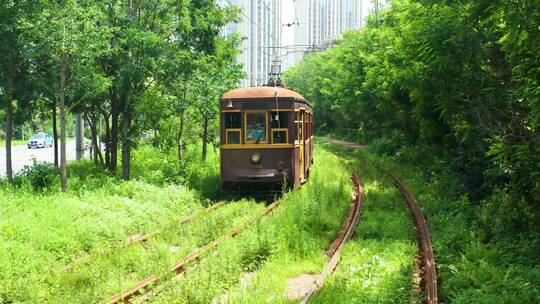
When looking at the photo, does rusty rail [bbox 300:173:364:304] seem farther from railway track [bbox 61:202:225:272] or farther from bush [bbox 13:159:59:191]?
bush [bbox 13:159:59:191]

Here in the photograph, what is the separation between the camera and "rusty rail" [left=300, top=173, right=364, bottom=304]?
6.80 metres

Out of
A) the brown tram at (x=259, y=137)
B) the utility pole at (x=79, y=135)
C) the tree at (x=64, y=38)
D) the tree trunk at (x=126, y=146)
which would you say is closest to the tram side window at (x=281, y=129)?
the brown tram at (x=259, y=137)

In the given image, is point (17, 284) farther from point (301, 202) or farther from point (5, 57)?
point (5, 57)

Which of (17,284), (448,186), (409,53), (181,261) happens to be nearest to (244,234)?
(181,261)

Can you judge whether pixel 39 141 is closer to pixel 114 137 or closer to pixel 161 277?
pixel 114 137

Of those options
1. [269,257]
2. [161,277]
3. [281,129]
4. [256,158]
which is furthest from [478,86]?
[161,277]

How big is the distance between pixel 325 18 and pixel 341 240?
119 m

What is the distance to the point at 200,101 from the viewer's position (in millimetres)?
16969

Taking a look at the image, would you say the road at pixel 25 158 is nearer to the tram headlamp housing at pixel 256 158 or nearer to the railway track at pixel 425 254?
the tram headlamp housing at pixel 256 158

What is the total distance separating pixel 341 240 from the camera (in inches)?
375

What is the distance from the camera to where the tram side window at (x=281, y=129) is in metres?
13.7

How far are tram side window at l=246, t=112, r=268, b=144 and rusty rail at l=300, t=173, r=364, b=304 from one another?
293cm

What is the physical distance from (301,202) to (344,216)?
1.03 meters

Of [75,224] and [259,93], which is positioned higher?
[259,93]
